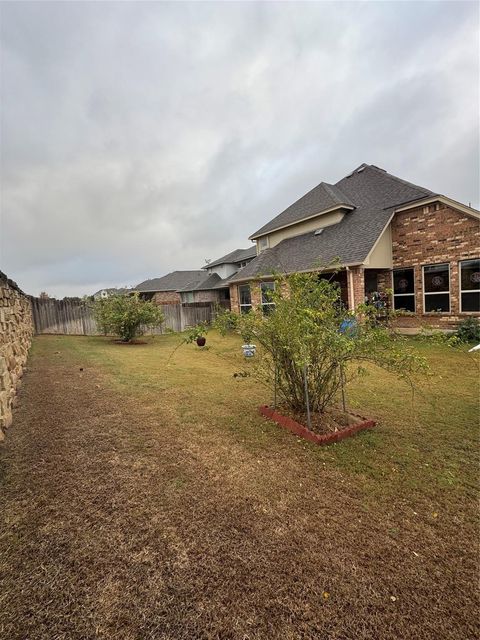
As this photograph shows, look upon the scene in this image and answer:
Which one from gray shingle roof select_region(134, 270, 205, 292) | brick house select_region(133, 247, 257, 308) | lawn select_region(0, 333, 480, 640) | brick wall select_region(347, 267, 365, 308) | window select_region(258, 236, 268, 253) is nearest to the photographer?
lawn select_region(0, 333, 480, 640)

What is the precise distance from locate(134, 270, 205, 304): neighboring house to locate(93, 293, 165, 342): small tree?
1649cm

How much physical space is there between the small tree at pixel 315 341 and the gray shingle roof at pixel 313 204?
37.2 ft

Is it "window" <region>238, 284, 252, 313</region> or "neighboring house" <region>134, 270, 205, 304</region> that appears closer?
"window" <region>238, 284, 252, 313</region>

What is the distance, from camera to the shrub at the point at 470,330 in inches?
356

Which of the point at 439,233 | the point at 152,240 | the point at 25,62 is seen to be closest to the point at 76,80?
the point at 25,62

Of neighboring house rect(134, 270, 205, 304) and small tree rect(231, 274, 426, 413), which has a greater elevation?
neighboring house rect(134, 270, 205, 304)

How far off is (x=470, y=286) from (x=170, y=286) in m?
26.9

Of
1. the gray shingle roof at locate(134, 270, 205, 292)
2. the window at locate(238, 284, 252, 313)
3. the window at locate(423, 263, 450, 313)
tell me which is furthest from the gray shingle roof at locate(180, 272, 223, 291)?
the window at locate(423, 263, 450, 313)

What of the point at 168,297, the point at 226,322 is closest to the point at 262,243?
the point at 226,322

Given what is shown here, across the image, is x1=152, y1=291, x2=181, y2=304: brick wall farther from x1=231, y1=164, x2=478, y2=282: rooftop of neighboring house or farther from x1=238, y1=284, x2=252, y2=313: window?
x1=238, y1=284, x2=252, y2=313: window

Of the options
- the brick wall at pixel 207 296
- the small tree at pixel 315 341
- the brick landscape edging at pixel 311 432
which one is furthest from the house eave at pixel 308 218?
the brick landscape edging at pixel 311 432

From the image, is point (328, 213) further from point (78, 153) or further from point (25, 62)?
point (25, 62)

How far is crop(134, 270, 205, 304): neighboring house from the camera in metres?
31.2

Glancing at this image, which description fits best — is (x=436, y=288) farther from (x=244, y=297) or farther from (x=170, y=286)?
(x=170, y=286)
